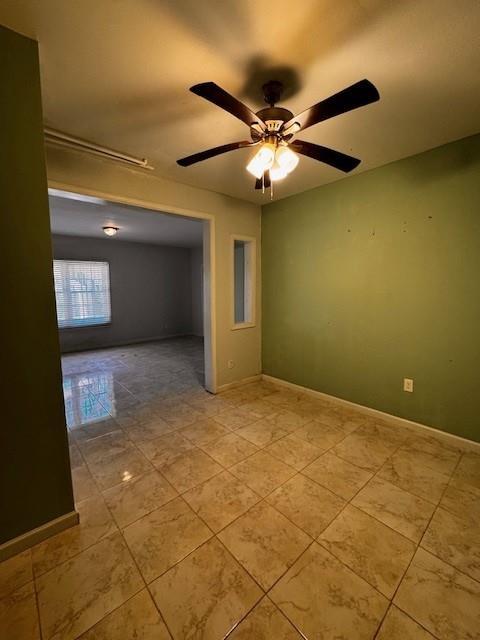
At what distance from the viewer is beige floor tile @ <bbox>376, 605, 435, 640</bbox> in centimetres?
102

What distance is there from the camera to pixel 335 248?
9.80 feet

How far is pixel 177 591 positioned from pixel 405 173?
11.0 feet

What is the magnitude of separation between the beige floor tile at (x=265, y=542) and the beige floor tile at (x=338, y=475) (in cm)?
43

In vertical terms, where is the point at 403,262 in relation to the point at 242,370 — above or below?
above

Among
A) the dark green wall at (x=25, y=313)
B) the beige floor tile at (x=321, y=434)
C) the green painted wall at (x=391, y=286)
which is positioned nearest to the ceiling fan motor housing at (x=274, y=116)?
the dark green wall at (x=25, y=313)

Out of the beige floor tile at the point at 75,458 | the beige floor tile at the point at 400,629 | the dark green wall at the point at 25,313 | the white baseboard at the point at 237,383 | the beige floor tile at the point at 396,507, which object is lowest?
the beige floor tile at the point at 75,458

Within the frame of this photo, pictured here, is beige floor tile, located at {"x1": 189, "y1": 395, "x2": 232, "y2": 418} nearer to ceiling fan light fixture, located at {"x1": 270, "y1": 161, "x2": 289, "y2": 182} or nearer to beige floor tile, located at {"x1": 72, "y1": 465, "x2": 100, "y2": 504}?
beige floor tile, located at {"x1": 72, "y1": 465, "x2": 100, "y2": 504}

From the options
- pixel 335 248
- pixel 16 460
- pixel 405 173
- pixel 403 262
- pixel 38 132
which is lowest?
pixel 16 460

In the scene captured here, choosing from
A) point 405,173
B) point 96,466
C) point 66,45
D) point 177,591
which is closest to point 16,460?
point 96,466

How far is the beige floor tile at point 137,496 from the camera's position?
161 cm

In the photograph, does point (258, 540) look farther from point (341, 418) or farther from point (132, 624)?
point (341, 418)

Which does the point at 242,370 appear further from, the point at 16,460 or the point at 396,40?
the point at 396,40

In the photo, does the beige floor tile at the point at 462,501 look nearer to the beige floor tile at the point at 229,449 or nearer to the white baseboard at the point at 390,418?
the white baseboard at the point at 390,418

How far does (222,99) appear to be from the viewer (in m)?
1.16
